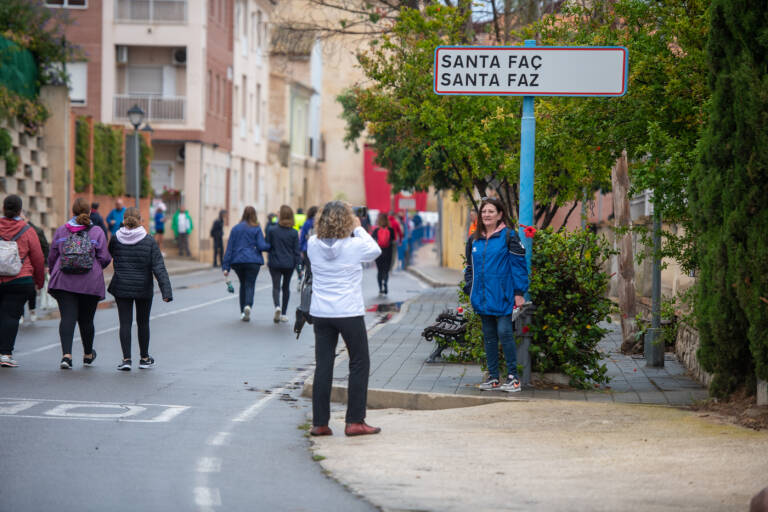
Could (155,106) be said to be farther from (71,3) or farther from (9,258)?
(9,258)

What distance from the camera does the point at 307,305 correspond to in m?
9.34

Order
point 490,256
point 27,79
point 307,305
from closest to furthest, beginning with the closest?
point 307,305 < point 490,256 < point 27,79

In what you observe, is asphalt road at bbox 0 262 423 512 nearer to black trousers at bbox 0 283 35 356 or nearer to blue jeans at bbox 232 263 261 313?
black trousers at bbox 0 283 35 356

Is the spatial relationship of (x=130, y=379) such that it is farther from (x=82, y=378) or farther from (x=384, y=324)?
(x=384, y=324)

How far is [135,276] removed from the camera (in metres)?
13.3

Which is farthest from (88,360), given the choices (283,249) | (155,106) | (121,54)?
(121,54)

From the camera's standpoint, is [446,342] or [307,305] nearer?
[307,305]

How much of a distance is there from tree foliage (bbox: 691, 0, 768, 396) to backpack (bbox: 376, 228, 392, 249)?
18093 mm

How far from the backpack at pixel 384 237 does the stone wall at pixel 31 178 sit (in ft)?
26.6

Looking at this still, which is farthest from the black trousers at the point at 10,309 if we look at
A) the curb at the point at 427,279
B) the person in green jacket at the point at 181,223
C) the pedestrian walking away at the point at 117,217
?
the person in green jacket at the point at 181,223

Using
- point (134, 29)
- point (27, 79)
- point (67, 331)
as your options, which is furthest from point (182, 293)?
point (134, 29)

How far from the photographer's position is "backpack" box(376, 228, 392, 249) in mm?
27828

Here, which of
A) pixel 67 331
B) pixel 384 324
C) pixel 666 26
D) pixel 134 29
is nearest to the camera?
pixel 666 26

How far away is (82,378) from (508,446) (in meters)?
5.31
